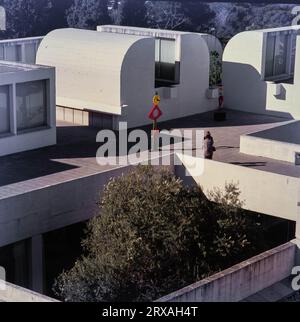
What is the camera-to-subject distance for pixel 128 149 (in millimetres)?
21172

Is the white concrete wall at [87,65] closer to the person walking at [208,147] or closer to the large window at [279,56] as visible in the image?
the person walking at [208,147]

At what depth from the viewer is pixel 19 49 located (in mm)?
27719

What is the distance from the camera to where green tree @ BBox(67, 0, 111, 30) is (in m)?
55.5

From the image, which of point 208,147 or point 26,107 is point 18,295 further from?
point 26,107

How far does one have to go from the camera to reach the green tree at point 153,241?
15414mm

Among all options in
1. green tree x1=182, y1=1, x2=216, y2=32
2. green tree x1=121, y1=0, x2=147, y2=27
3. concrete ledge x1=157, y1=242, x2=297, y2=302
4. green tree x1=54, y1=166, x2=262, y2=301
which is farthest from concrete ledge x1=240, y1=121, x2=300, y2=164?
green tree x1=182, y1=1, x2=216, y2=32

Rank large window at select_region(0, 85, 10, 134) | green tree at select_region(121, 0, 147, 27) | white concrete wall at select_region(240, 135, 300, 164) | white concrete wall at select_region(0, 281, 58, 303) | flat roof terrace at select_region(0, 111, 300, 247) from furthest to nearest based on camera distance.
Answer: green tree at select_region(121, 0, 147, 27) < large window at select_region(0, 85, 10, 134) < white concrete wall at select_region(240, 135, 300, 164) < flat roof terrace at select_region(0, 111, 300, 247) < white concrete wall at select_region(0, 281, 58, 303)

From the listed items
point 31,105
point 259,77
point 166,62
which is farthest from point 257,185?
point 166,62

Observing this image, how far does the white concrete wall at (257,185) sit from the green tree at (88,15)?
3743 cm

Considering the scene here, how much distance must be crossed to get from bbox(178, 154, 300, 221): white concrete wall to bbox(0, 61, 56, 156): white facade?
4.32m

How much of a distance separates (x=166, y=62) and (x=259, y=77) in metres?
2.96

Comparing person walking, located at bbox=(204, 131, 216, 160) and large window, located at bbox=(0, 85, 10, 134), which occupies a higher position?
large window, located at bbox=(0, 85, 10, 134)

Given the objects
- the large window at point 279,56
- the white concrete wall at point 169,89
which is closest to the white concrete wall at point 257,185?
the white concrete wall at point 169,89

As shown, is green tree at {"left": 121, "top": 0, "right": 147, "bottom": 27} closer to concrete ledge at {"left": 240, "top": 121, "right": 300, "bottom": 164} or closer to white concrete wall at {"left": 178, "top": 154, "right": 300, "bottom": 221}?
concrete ledge at {"left": 240, "top": 121, "right": 300, "bottom": 164}
